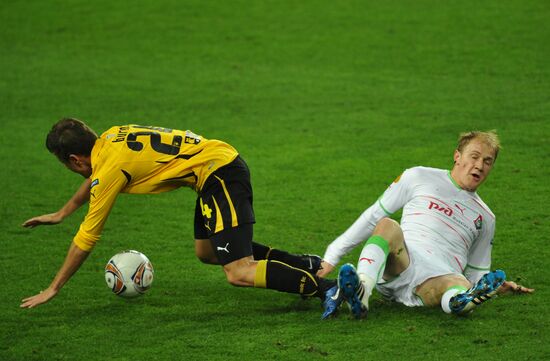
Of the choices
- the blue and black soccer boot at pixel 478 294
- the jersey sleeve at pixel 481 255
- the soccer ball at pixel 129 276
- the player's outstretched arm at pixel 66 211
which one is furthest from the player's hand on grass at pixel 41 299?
the jersey sleeve at pixel 481 255

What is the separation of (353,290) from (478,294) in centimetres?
70

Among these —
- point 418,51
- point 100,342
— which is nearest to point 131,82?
point 418,51

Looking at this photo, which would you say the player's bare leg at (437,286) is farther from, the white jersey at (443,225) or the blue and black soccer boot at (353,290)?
the blue and black soccer boot at (353,290)

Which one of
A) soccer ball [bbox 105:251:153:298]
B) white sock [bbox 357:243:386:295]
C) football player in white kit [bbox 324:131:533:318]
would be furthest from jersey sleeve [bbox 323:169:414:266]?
soccer ball [bbox 105:251:153:298]

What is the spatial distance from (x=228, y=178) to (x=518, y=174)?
13.0 ft

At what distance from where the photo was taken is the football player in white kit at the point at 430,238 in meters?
5.44

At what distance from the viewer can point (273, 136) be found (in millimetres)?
10281

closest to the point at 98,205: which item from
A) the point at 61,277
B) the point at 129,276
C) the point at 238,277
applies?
the point at 61,277

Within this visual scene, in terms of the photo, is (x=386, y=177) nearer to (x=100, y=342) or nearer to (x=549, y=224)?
(x=549, y=224)

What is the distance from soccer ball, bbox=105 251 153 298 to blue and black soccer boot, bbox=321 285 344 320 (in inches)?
48.3

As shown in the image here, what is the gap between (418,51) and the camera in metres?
13.1

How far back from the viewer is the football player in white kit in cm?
544

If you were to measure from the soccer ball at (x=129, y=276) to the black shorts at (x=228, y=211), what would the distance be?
529 mm

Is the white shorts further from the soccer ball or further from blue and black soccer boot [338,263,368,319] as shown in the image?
the soccer ball
